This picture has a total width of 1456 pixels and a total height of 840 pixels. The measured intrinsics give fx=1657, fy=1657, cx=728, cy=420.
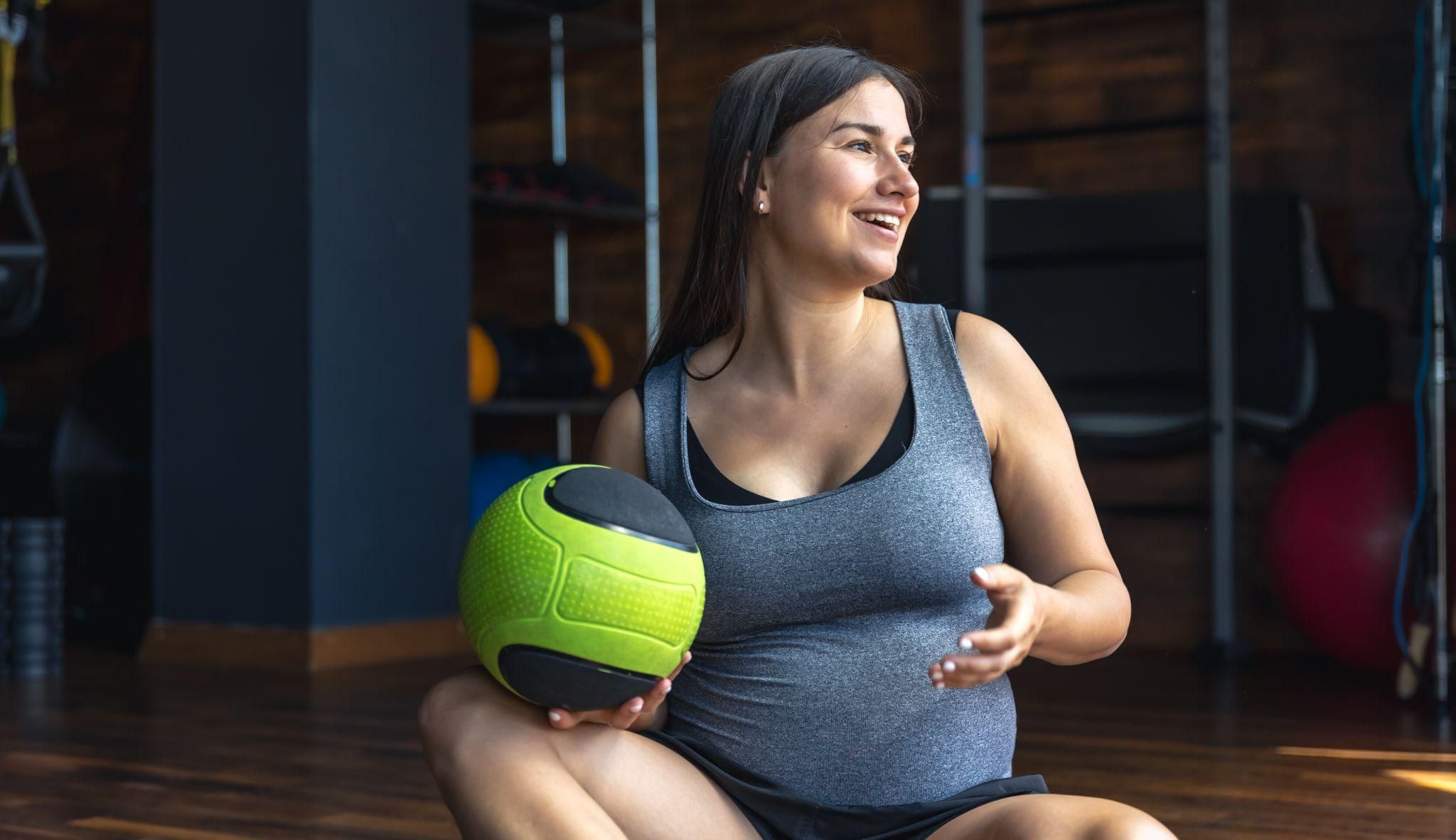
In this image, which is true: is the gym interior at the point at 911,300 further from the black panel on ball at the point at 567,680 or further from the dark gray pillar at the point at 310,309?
the black panel on ball at the point at 567,680

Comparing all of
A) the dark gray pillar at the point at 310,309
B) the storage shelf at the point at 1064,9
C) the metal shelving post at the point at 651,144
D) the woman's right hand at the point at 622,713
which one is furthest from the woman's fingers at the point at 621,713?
the metal shelving post at the point at 651,144

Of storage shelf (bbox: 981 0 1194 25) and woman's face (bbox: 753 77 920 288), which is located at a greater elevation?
storage shelf (bbox: 981 0 1194 25)

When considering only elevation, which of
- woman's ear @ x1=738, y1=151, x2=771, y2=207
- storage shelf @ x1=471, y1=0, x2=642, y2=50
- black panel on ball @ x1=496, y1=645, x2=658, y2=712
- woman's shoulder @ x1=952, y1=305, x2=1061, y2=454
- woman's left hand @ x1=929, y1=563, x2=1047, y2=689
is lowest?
black panel on ball @ x1=496, y1=645, x2=658, y2=712

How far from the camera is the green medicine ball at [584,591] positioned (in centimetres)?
127

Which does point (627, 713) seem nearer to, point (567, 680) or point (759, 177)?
point (567, 680)

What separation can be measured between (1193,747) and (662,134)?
2937 millimetres

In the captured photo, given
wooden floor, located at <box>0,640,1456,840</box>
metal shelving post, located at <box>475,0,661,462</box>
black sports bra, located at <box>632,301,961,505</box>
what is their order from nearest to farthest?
black sports bra, located at <box>632,301,961,505</box>
wooden floor, located at <box>0,640,1456,840</box>
metal shelving post, located at <box>475,0,661,462</box>

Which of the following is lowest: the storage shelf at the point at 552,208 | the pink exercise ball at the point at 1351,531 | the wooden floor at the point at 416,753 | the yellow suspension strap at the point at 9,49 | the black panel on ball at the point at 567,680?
the wooden floor at the point at 416,753

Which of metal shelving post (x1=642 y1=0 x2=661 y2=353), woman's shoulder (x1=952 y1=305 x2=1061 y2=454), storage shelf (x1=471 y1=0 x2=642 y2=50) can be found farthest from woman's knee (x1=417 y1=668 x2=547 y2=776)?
metal shelving post (x1=642 y1=0 x2=661 y2=353)

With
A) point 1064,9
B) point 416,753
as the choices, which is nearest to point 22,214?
point 416,753

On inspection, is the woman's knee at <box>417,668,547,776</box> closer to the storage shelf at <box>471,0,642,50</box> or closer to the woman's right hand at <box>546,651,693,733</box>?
the woman's right hand at <box>546,651,693,733</box>

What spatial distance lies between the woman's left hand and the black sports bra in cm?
25

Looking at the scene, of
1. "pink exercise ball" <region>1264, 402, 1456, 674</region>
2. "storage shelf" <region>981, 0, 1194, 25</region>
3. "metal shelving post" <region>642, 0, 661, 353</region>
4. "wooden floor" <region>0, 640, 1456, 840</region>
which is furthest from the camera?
"metal shelving post" <region>642, 0, 661, 353</region>

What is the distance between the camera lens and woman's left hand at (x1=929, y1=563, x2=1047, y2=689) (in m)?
1.11
